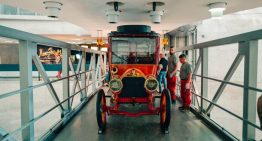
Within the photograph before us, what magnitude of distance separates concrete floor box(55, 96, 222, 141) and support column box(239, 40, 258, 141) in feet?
2.04

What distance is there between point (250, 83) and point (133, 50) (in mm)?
2792

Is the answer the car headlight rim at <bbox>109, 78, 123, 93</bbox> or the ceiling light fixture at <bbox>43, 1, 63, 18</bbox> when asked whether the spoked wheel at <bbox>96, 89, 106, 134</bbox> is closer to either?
the car headlight rim at <bbox>109, 78, 123, 93</bbox>

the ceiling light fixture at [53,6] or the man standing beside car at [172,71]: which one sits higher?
the ceiling light fixture at [53,6]

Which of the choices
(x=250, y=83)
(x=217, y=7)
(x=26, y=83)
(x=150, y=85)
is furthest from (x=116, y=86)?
(x=217, y=7)

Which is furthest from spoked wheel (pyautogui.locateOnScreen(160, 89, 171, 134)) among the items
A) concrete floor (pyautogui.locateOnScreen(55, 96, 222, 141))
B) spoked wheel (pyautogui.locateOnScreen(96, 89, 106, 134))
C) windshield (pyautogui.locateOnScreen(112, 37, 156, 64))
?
windshield (pyautogui.locateOnScreen(112, 37, 156, 64))

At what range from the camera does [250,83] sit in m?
2.85

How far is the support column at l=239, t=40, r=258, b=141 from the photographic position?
2816 millimetres

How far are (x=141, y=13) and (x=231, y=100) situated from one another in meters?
9.12

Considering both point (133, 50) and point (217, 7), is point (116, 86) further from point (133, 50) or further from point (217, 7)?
point (217, 7)

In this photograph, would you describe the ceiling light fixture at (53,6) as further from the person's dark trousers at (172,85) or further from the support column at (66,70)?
the person's dark trousers at (172,85)

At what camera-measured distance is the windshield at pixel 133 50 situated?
17.0ft

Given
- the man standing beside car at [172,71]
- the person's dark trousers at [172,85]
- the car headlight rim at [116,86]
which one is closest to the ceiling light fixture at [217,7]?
the man standing beside car at [172,71]

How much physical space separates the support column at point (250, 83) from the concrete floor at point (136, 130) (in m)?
0.62

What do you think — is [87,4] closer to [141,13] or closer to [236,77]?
[141,13]
